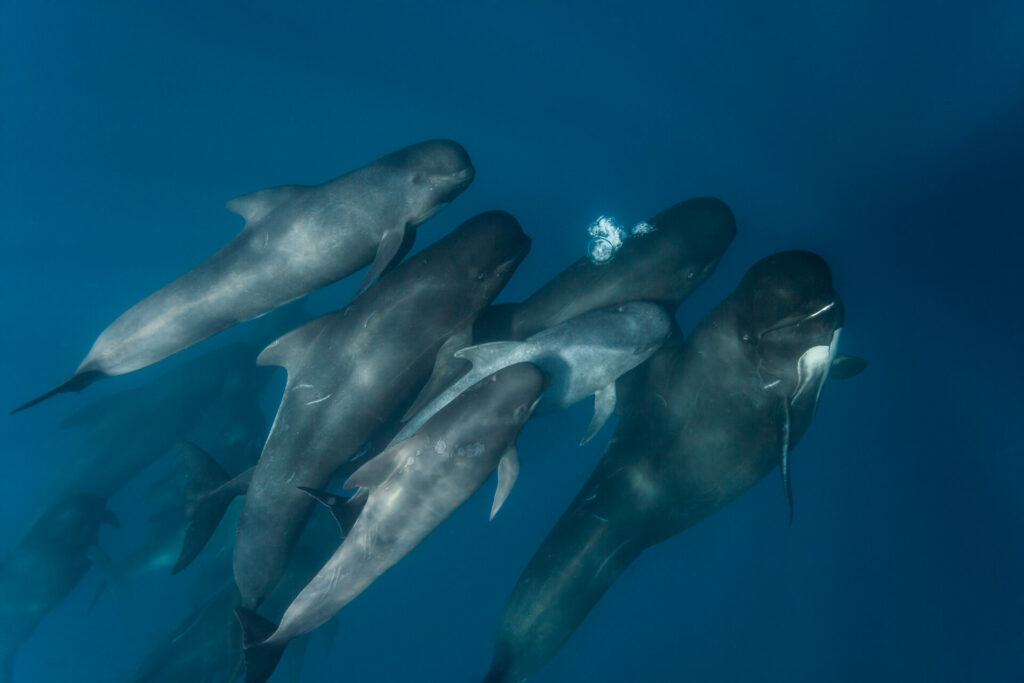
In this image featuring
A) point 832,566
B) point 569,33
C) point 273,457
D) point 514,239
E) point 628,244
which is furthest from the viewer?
point 569,33

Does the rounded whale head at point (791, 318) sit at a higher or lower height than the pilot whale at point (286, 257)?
lower

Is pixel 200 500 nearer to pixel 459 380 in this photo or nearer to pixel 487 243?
pixel 459 380

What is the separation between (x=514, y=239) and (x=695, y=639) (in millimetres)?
7456

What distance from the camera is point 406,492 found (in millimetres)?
5555

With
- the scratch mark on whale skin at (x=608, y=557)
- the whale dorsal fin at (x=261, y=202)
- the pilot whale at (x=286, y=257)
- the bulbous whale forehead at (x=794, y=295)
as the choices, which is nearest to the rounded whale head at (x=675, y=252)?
the bulbous whale forehead at (x=794, y=295)

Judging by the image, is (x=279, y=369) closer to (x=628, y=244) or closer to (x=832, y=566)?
(x=628, y=244)

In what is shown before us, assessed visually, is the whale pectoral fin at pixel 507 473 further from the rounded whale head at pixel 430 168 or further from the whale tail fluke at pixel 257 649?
the rounded whale head at pixel 430 168

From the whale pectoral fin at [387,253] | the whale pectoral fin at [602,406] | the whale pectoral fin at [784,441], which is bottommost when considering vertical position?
the whale pectoral fin at [784,441]

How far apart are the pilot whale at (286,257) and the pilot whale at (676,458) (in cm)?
375

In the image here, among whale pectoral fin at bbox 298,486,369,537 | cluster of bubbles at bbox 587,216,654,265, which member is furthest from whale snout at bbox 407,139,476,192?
whale pectoral fin at bbox 298,486,369,537

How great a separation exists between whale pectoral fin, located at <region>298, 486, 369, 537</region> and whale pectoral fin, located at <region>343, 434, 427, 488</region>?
6.5 inches

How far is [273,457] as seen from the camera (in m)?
6.28

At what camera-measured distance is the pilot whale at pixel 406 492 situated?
18.2ft

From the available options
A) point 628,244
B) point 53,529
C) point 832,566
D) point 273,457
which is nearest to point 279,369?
point 53,529
